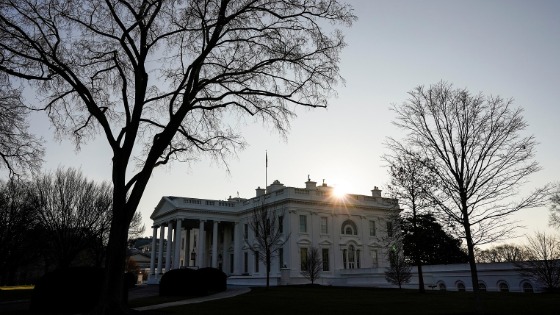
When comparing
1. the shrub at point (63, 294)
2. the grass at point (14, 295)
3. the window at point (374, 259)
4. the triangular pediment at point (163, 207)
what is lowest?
the grass at point (14, 295)

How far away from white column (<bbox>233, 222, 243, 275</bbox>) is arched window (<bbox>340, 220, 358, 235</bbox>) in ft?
47.8

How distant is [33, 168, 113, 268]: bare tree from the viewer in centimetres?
4142

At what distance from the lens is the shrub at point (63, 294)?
63.6 ft

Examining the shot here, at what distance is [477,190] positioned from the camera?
16.2 meters

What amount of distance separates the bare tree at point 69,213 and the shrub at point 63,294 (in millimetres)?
23025

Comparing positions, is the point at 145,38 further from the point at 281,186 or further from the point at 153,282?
the point at 153,282

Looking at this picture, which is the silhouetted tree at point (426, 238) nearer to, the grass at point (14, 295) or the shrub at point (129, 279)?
the shrub at point (129, 279)

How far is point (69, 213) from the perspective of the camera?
42438 mm

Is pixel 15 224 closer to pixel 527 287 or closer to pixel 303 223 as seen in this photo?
pixel 303 223

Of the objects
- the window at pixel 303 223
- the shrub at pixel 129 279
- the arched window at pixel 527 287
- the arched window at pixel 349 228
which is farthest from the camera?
the arched window at pixel 349 228

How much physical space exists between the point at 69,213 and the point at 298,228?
25.6 metres

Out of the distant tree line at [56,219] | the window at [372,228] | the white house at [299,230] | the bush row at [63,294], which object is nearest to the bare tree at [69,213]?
the distant tree line at [56,219]

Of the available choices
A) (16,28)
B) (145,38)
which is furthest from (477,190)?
(16,28)

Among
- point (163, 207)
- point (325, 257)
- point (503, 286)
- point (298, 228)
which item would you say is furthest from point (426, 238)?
point (163, 207)
